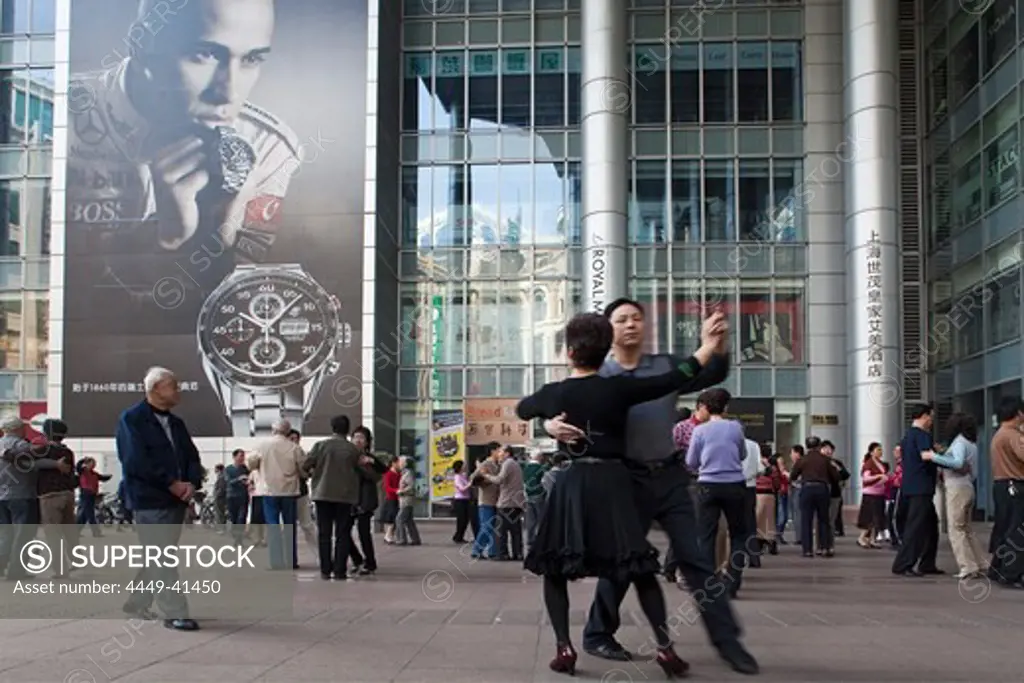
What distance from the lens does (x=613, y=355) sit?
634cm

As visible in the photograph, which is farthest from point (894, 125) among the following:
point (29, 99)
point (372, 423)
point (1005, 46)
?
point (29, 99)

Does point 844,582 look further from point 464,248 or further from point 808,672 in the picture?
point 464,248

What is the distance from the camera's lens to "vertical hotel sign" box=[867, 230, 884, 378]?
28.8m

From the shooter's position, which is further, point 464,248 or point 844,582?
point 464,248

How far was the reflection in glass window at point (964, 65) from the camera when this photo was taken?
94.6 ft

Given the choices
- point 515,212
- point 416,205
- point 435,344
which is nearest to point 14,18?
point 416,205

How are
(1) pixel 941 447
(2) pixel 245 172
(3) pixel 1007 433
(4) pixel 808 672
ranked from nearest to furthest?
1. (4) pixel 808 672
2. (3) pixel 1007 433
3. (1) pixel 941 447
4. (2) pixel 245 172

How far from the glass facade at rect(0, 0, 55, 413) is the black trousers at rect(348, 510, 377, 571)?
22.0m

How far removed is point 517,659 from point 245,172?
2662cm

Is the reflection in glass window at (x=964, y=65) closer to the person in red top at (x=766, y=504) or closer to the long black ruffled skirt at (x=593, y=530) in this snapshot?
the person in red top at (x=766, y=504)

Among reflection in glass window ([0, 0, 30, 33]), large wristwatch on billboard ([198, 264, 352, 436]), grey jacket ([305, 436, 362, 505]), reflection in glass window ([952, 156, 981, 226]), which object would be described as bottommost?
grey jacket ([305, 436, 362, 505])

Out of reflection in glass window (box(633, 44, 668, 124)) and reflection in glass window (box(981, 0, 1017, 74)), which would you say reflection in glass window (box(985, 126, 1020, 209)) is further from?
reflection in glass window (box(633, 44, 668, 124))

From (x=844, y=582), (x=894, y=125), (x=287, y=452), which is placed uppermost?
(x=894, y=125)

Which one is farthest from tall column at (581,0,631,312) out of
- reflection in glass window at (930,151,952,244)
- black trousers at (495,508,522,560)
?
black trousers at (495,508,522,560)
